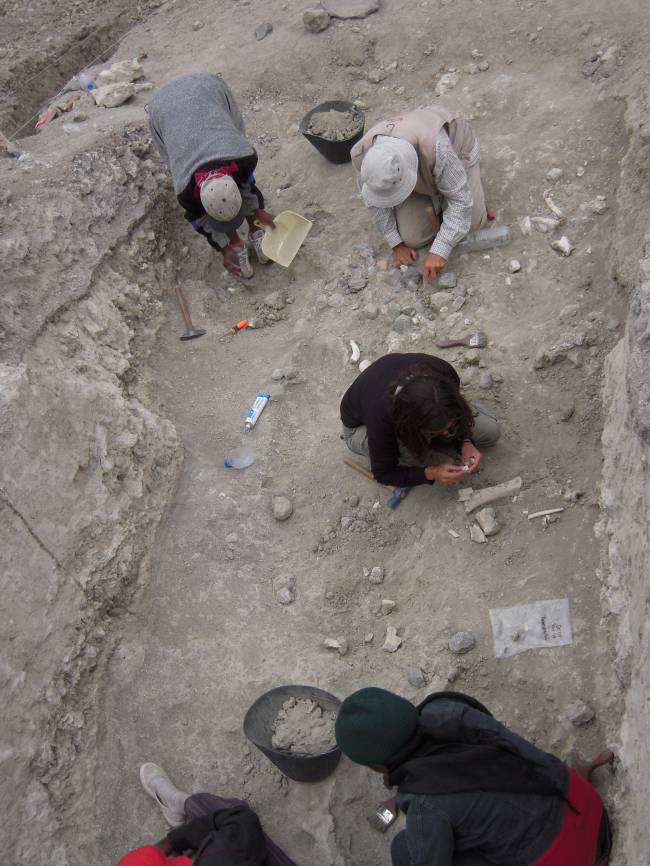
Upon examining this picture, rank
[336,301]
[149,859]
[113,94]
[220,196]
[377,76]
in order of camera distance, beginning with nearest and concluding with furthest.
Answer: [149,859], [220,196], [336,301], [377,76], [113,94]

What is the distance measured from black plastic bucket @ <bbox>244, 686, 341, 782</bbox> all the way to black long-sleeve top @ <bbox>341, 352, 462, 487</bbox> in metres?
1.04

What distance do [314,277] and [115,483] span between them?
6.81 ft

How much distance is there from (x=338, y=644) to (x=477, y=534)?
831 mm

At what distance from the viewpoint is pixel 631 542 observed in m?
2.38

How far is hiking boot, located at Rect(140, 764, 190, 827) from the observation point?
8.99 feet

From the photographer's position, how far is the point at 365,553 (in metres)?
3.32

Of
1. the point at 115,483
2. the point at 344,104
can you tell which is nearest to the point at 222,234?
the point at 344,104

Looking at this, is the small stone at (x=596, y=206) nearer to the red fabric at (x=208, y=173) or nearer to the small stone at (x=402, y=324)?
the small stone at (x=402, y=324)

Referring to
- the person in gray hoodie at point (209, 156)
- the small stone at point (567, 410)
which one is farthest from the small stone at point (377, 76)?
the small stone at point (567, 410)

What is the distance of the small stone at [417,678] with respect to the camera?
2.77m

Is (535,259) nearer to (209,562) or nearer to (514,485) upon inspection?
(514,485)

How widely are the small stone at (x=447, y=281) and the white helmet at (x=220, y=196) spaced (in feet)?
4.61

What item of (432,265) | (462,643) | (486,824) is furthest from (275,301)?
(486,824)

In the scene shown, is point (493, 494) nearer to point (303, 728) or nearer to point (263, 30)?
point (303, 728)
